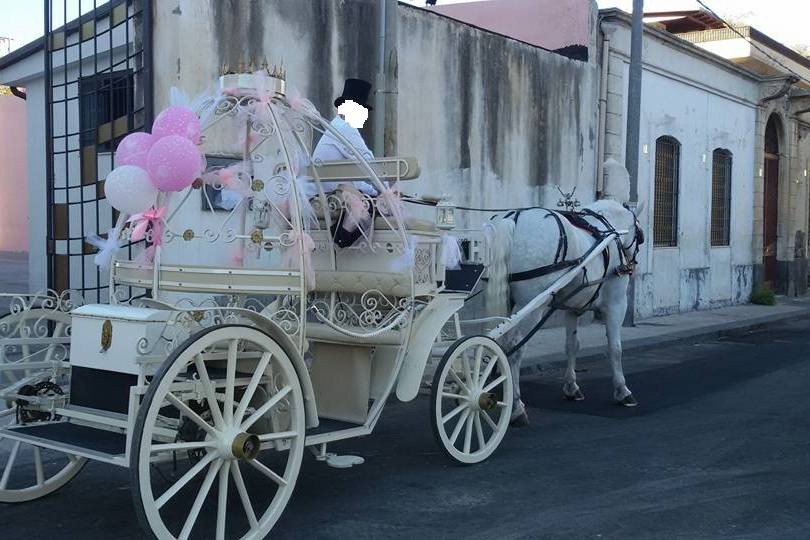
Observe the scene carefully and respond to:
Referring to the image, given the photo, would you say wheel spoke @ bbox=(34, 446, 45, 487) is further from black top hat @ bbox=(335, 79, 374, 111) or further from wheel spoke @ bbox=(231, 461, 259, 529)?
black top hat @ bbox=(335, 79, 374, 111)

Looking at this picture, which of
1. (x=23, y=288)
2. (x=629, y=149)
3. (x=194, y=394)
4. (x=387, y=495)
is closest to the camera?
(x=194, y=394)

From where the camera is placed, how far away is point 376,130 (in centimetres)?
802

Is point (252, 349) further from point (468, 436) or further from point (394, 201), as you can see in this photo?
point (468, 436)

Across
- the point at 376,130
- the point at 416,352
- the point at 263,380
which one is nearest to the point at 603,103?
the point at 376,130

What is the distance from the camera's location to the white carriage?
3.96m

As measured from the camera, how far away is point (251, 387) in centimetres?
407

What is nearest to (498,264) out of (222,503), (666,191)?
(222,503)

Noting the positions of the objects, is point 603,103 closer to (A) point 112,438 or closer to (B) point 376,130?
(B) point 376,130

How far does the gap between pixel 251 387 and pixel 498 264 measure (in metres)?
3.02

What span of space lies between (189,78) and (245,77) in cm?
404

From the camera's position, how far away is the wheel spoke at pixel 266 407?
406 centimetres

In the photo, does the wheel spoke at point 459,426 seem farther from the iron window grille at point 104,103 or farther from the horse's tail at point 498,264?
the iron window grille at point 104,103

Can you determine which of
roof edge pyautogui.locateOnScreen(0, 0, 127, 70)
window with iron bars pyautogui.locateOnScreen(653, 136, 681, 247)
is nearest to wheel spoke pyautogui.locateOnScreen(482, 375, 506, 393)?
roof edge pyautogui.locateOnScreen(0, 0, 127, 70)

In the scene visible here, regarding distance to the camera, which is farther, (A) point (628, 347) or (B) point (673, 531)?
(A) point (628, 347)
